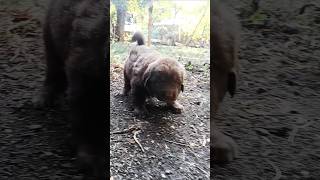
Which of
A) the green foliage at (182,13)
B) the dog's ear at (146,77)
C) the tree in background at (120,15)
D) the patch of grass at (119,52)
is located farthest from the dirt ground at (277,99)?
Answer: the dog's ear at (146,77)

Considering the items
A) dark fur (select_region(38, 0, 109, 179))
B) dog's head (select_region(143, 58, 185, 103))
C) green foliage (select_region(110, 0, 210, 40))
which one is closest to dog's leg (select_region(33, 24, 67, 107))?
dark fur (select_region(38, 0, 109, 179))

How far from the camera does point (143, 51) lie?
2.01m

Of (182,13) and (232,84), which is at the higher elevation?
(182,13)

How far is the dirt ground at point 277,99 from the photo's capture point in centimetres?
139

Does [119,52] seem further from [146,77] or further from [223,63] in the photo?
[223,63]

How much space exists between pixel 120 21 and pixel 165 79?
0.54 meters

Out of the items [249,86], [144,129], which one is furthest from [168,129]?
[249,86]

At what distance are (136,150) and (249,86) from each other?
25.7 inches

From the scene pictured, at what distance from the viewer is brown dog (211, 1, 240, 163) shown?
1417 millimetres

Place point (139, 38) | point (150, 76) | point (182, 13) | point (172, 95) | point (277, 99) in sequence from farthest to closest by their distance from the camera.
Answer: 1. point (150, 76)
2. point (172, 95)
3. point (139, 38)
4. point (182, 13)
5. point (277, 99)

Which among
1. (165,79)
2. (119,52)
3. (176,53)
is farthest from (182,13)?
(165,79)

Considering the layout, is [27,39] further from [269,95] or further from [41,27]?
[269,95]

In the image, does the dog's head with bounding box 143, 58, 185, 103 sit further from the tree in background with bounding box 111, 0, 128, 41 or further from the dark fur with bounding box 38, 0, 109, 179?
the dark fur with bounding box 38, 0, 109, 179

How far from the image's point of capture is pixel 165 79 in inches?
89.5
